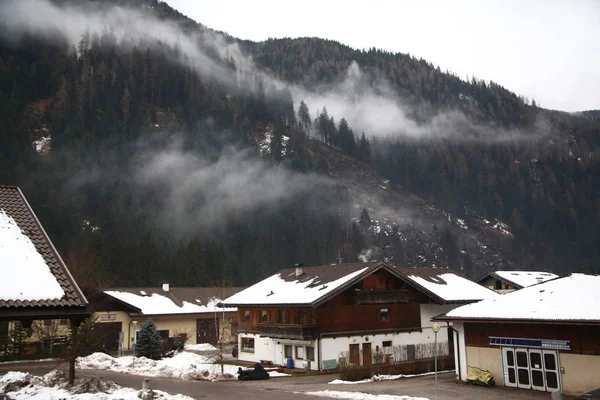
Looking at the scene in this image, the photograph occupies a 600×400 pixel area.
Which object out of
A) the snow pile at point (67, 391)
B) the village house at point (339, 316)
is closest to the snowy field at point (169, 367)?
the village house at point (339, 316)

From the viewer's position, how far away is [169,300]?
59.1 m

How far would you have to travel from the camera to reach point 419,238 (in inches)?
7347

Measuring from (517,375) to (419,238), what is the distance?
536 ft

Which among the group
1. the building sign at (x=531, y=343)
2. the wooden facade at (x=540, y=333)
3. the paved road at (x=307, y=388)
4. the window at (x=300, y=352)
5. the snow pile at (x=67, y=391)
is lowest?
the paved road at (x=307, y=388)

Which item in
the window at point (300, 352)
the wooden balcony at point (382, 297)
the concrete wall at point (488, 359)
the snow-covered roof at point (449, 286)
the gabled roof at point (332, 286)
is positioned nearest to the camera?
the concrete wall at point (488, 359)

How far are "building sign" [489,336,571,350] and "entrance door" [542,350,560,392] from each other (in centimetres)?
41

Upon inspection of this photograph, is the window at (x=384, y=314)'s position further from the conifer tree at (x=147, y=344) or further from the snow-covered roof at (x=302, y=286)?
the conifer tree at (x=147, y=344)

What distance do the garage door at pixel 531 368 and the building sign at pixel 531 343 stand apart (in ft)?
1.09

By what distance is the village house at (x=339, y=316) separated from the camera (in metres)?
37.3

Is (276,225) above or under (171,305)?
above

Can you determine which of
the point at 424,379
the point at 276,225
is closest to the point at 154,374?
the point at 424,379

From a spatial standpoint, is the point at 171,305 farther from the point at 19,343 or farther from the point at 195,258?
the point at 195,258

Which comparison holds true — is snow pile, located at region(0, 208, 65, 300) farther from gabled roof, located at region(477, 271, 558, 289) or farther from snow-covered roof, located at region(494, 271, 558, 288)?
snow-covered roof, located at region(494, 271, 558, 288)

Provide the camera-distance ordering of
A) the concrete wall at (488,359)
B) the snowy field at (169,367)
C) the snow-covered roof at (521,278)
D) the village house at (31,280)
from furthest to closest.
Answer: the snow-covered roof at (521,278), the snowy field at (169,367), the concrete wall at (488,359), the village house at (31,280)
